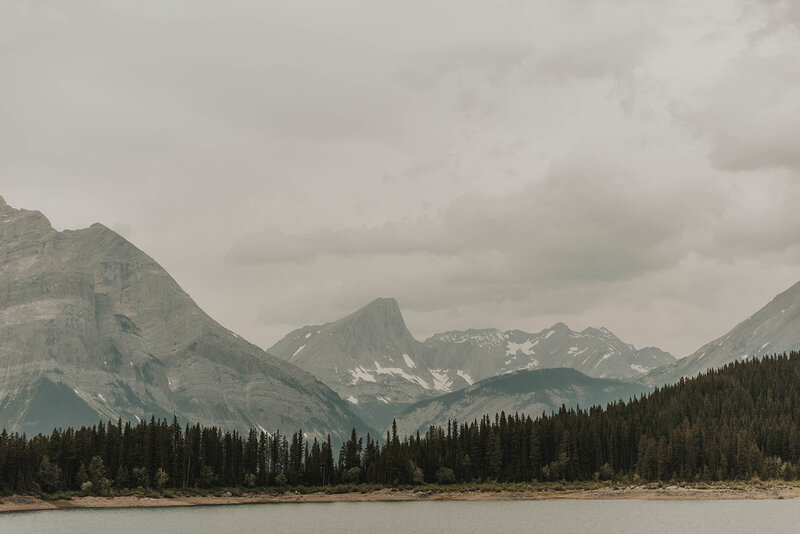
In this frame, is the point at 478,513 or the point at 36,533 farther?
the point at 478,513

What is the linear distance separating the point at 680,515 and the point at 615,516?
1173 centimetres

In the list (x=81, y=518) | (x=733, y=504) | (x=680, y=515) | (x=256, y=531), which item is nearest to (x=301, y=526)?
(x=256, y=531)

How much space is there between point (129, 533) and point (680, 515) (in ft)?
325

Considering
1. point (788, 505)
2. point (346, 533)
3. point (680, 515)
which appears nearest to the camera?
point (346, 533)

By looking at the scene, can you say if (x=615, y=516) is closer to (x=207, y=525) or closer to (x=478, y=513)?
(x=478, y=513)

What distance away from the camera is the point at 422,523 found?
170 metres

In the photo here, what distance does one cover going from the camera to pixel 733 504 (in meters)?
190

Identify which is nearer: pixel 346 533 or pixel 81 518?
pixel 346 533

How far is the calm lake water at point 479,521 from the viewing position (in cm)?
15075

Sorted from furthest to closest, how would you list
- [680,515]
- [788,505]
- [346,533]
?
1. [788,505]
2. [680,515]
3. [346,533]

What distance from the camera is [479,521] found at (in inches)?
6718

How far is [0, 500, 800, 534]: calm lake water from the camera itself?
495 ft

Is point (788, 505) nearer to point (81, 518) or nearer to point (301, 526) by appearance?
point (301, 526)

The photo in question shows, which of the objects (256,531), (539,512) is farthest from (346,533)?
(539,512)
